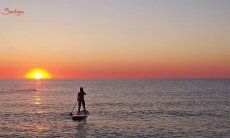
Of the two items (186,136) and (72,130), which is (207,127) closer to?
(186,136)

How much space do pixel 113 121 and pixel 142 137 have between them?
26.9 ft

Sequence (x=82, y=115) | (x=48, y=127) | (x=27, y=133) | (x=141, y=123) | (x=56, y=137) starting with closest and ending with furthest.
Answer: (x=56, y=137), (x=27, y=133), (x=48, y=127), (x=141, y=123), (x=82, y=115)

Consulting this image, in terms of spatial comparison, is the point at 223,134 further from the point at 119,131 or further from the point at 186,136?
the point at 119,131

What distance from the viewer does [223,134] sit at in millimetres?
24938

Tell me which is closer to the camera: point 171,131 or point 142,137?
point 142,137

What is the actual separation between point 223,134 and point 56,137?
11844 mm

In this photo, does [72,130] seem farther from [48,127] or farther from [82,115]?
[82,115]

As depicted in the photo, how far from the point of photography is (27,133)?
2516 cm

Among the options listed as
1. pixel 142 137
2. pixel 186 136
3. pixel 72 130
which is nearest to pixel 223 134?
pixel 186 136

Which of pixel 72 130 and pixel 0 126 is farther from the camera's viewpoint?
pixel 0 126

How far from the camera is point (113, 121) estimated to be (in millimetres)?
31516

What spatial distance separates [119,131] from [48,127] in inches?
234

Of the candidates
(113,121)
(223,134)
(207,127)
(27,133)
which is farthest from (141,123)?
(27,133)

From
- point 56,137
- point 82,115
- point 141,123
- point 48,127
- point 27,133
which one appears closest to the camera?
point 56,137
